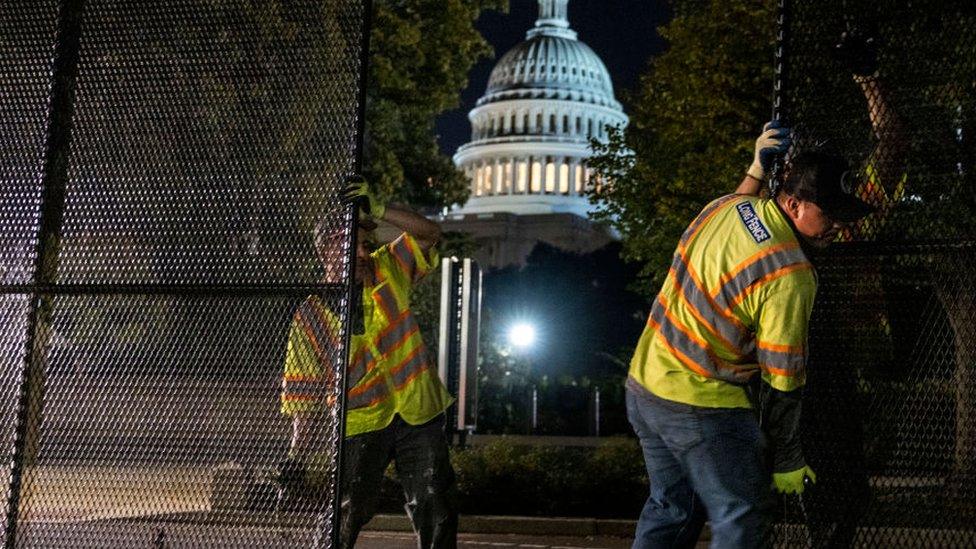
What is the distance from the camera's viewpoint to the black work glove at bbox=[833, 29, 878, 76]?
4.60 m

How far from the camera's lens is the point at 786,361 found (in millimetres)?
3779

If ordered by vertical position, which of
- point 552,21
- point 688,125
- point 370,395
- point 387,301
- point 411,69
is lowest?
point 370,395

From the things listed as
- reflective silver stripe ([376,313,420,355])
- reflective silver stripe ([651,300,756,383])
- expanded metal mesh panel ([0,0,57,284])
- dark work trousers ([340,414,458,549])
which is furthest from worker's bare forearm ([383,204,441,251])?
reflective silver stripe ([651,300,756,383])

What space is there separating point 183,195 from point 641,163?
2022 centimetres

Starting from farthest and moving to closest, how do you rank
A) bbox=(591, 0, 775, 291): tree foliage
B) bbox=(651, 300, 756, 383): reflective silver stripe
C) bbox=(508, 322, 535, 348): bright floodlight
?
bbox=(508, 322, 535, 348): bright floodlight, bbox=(591, 0, 775, 291): tree foliage, bbox=(651, 300, 756, 383): reflective silver stripe

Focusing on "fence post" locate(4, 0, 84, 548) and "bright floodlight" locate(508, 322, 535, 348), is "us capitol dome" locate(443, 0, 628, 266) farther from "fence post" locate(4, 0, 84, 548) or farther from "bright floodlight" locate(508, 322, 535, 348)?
"fence post" locate(4, 0, 84, 548)

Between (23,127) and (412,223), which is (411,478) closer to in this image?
(412,223)

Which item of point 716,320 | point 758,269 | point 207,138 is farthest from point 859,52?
point 207,138

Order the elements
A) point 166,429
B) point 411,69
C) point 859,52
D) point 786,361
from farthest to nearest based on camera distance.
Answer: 1. point 411,69
2. point 166,429
3. point 859,52
4. point 786,361

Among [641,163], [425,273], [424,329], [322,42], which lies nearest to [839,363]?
[425,273]

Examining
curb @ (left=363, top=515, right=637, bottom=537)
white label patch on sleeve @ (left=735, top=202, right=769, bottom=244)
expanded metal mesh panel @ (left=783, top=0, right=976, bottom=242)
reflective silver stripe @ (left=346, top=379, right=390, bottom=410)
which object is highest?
expanded metal mesh panel @ (left=783, top=0, right=976, bottom=242)

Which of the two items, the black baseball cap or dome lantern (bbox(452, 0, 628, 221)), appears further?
dome lantern (bbox(452, 0, 628, 221))

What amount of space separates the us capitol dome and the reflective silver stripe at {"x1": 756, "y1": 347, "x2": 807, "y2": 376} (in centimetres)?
9504

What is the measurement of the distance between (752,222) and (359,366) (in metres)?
2.38
